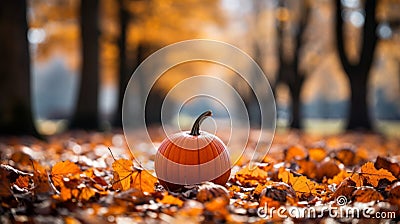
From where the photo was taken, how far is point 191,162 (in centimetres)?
307

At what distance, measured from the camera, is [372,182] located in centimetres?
305

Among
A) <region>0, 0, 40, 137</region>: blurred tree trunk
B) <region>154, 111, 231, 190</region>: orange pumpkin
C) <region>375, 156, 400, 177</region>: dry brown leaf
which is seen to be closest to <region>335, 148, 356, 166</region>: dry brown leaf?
<region>375, 156, 400, 177</region>: dry brown leaf

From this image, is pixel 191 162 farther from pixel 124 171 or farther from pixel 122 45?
pixel 122 45

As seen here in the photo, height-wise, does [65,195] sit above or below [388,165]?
above

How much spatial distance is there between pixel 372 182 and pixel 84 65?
34.5 ft

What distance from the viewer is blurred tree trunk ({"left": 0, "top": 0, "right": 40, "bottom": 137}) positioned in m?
8.27

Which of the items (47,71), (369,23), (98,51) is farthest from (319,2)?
(47,71)

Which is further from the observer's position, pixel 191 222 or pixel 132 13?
pixel 132 13

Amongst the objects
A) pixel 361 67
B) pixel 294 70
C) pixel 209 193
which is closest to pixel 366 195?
pixel 209 193

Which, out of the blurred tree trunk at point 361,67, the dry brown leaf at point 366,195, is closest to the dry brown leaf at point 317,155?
the dry brown leaf at point 366,195

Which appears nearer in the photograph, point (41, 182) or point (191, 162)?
point (41, 182)

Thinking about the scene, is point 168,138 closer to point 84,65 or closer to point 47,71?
point 84,65

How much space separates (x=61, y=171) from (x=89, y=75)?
995 centimetres

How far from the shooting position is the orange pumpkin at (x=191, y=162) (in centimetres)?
305
